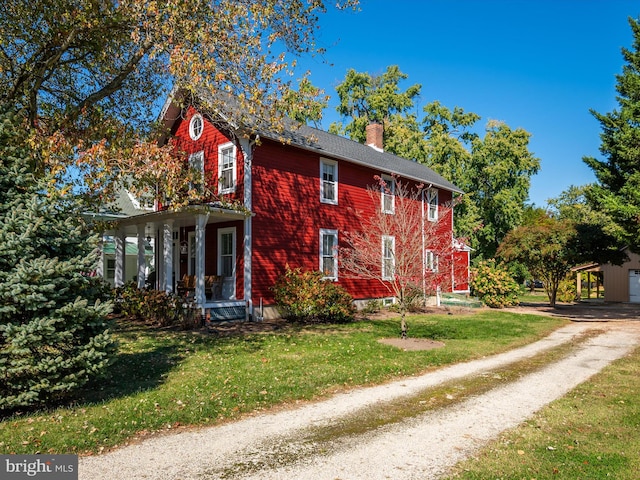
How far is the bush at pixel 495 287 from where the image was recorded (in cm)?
2373

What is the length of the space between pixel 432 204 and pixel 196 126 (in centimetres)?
1297

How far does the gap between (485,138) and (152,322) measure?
28.4 metres

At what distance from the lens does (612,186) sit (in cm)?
1869

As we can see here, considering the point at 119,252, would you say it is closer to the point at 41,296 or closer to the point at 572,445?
the point at 41,296

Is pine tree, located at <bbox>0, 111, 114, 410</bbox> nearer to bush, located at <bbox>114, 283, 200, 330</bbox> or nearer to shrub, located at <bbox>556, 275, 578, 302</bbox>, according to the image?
bush, located at <bbox>114, 283, 200, 330</bbox>

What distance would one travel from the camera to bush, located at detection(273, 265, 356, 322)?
15.0 meters

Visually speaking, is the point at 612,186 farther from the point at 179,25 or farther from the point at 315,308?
the point at 179,25

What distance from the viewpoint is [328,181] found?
18.5 metres

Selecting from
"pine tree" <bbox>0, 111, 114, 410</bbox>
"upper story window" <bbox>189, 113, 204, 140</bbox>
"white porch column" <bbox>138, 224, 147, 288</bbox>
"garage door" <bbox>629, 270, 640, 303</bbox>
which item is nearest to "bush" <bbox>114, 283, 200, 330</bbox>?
"white porch column" <bbox>138, 224, 147, 288</bbox>

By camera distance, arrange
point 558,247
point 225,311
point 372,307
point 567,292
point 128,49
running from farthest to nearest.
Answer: point 567,292
point 558,247
point 372,307
point 225,311
point 128,49

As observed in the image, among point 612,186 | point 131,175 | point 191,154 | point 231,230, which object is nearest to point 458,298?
point 612,186

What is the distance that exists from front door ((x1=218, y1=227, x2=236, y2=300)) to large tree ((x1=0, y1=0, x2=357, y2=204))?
601 centimetres

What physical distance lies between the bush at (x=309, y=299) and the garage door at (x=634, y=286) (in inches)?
948

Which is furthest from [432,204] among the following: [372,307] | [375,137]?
[372,307]
